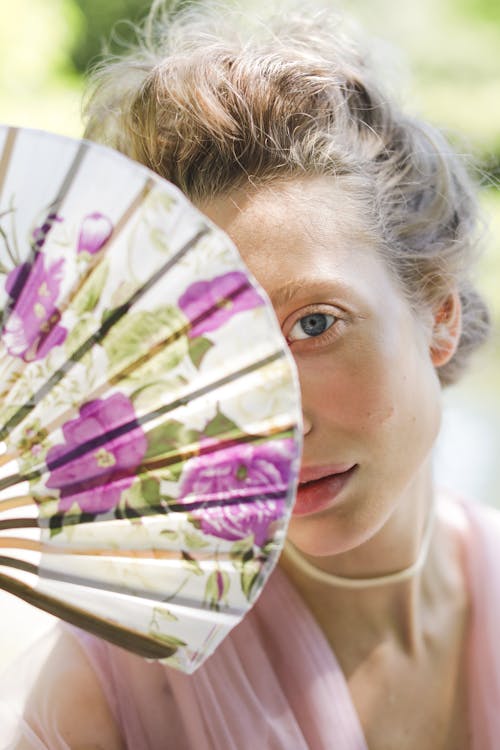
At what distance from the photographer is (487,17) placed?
13.1ft

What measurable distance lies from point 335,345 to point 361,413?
0.07 m

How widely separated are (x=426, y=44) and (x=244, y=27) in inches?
118

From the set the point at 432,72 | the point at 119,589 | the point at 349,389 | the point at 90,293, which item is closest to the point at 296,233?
the point at 349,389

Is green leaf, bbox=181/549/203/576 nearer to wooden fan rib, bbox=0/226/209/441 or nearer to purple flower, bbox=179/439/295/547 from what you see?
purple flower, bbox=179/439/295/547

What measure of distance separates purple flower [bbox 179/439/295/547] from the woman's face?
0.20m

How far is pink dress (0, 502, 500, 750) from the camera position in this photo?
999 millimetres

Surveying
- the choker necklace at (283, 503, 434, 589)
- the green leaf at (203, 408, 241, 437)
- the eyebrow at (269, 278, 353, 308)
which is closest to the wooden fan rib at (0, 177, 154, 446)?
the green leaf at (203, 408, 241, 437)

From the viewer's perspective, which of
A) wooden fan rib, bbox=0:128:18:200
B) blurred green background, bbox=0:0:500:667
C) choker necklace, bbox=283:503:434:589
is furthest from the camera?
blurred green background, bbox=0:0:500:667

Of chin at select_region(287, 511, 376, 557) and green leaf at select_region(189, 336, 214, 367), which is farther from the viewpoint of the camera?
chin at select_region(287, 511, 376, 557)

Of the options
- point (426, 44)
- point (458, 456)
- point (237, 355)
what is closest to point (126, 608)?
point (237, 355)

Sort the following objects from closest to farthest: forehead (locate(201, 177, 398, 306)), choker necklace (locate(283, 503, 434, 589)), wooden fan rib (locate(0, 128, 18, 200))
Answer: wooden fan rib (locate(0, 128, 18, 200))
forehead (locate(201, 177, 398, 306))
choker necklace (locate(283, 503, 434, 589))

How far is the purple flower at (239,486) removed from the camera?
0.73 meters

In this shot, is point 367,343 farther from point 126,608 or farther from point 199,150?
point 126,608

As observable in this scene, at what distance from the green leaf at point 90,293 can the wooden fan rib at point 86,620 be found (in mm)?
211
